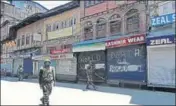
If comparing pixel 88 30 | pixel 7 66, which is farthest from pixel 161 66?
pixel 7 66

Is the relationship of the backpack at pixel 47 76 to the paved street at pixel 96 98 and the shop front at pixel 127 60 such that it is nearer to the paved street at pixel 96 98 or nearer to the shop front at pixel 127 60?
the paved street at pixel 96 98

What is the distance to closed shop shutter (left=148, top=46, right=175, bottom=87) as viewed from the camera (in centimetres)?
1507

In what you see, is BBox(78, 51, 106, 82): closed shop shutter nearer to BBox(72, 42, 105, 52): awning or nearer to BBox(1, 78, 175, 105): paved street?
BBox(72, 42, 105, 52): awning

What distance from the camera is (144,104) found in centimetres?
1080

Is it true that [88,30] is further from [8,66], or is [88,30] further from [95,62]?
[8,66]

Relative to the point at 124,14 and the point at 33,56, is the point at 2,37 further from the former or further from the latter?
the point at 124,14

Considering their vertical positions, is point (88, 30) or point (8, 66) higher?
point (88, 30)

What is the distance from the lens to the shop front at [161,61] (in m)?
15.0

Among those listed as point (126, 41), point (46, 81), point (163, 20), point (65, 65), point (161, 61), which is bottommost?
point (46, 81)

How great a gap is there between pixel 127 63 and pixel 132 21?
3018mm

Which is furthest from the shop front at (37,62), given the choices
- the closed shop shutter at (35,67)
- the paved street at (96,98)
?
the paved street at (96,98)

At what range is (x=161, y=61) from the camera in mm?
15711

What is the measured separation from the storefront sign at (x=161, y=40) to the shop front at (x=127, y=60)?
1.97 feet

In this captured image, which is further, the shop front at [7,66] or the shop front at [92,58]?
the shop front at [7,66]
